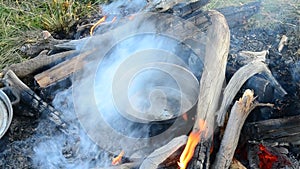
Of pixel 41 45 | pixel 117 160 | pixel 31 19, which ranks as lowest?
pixel 117 160

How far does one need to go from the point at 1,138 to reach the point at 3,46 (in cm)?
142

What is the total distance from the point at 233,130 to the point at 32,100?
5.33 feet

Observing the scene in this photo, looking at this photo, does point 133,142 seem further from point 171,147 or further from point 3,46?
point 3,46

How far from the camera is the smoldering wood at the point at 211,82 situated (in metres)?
2.57

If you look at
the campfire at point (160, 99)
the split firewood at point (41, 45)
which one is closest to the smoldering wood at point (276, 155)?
the campfire at point (160, 99)

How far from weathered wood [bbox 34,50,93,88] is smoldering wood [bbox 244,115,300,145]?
145cm

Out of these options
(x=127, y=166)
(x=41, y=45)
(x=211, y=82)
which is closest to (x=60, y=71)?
(x=41, y=45)

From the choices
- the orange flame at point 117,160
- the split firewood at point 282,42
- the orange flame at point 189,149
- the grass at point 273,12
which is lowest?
the orange flame at point 117,160

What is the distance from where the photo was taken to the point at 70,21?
434 centimetres

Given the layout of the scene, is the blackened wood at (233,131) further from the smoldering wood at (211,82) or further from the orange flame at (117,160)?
the orange flame at (117,160)

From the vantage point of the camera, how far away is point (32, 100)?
3.22 metres

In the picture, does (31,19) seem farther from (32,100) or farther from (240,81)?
(240,81)

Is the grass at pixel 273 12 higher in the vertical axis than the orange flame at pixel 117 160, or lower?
higher

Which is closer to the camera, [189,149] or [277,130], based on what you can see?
[189,149]
